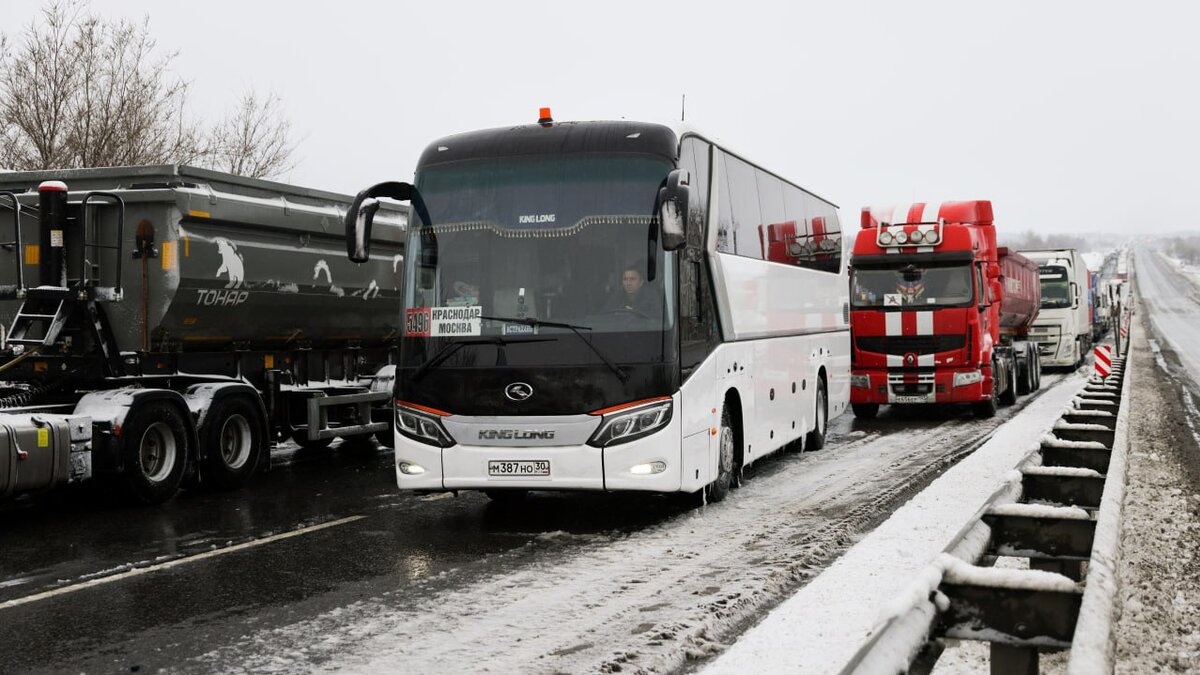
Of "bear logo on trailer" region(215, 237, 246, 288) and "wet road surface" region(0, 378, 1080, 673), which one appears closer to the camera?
"wet road surface" region(0, 378, 1080, 673)

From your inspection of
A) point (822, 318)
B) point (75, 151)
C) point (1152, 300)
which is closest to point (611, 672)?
point (822, 318)

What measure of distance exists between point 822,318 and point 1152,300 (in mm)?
101625

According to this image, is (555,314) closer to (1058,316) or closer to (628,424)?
(628,424)

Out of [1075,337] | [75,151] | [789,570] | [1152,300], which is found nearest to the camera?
[789,570]

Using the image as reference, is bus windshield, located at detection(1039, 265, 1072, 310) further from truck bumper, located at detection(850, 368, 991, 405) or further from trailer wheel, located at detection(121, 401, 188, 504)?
trailer wheel, located at detection(121, 401, 188, 504)

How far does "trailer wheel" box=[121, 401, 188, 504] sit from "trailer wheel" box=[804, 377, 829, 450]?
7252mm

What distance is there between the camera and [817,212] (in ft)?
49.9

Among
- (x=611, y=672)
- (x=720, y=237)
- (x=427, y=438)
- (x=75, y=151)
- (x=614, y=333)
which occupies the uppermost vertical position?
(x=75, y=151)

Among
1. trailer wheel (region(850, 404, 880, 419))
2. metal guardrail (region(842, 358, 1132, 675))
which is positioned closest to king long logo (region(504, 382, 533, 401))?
metal guardrail (region(842, 358, 1132, 675))

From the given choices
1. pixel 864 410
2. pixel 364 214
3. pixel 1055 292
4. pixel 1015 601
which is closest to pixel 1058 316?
pixel 1055 292

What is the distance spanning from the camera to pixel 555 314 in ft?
28.6

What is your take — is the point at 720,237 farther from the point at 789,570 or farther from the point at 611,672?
the point at 611,672

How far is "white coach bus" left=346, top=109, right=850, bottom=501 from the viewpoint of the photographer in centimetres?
862

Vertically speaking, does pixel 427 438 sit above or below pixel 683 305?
below
